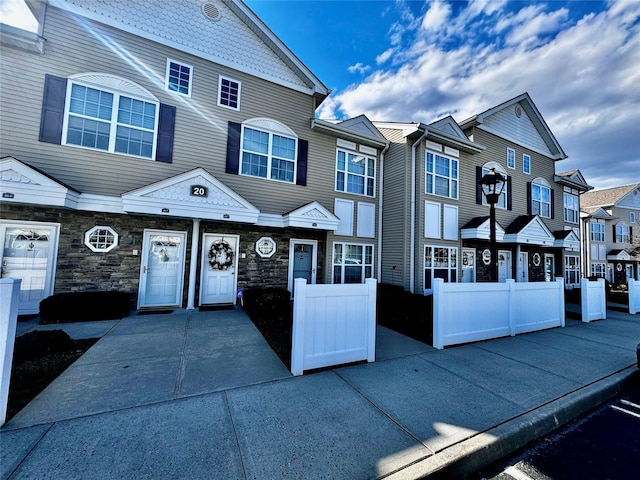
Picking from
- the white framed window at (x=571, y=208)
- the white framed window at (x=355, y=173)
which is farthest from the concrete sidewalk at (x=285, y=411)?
the white framed window at (x=571, y=208)

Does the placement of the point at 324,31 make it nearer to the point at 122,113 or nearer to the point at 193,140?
the point at 193,140

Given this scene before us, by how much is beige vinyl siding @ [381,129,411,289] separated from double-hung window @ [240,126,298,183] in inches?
162

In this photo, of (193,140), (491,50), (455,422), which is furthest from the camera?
(491,50)

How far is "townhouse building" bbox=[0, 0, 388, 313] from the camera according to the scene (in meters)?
6.41

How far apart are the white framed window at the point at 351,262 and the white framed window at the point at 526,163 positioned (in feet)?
32.4

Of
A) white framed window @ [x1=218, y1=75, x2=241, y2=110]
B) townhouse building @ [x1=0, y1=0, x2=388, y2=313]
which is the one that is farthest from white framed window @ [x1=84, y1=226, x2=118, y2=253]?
white framed window @ [x1=218, y1=75, x2=241, y2=110]

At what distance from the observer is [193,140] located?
798 cm

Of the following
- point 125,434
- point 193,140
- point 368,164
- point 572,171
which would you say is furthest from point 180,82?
point 572,171

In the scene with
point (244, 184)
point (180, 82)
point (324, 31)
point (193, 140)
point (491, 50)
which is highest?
point (324, 31)

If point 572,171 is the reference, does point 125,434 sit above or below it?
below

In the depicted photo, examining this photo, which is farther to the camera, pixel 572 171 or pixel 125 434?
pixel 572 171

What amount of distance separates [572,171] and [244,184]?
19.3 metres

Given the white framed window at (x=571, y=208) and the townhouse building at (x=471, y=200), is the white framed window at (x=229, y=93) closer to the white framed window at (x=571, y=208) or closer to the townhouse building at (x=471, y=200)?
the townhouse building at (x=471, y=200)

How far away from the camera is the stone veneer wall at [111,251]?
6.67 m
